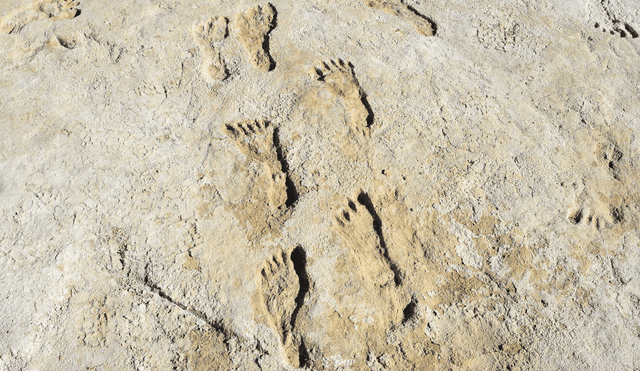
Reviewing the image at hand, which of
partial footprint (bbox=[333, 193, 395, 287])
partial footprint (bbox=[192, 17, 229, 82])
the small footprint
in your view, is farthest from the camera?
partial footprint (bbox=[192, 17, 229, 82])

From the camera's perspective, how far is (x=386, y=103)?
300cm

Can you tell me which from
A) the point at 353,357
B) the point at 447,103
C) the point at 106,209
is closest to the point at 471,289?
the point at 353,357

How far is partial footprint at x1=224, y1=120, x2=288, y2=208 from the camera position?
8.89 feet

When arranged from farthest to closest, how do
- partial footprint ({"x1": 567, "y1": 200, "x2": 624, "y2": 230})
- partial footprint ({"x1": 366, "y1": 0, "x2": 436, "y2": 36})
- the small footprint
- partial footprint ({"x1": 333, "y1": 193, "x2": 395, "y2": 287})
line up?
1. partial footprint ({"x1": 366, "y1": 0, "x2": 436, "y2": 36})
2. the small footprint
3. partial footprint ({"x1": 567, "y1": 200, "x2": 624, "y2": 230})
4. partial footprint ({"x1": 333, "y1": 193, "x2": 395, "y2": 287})

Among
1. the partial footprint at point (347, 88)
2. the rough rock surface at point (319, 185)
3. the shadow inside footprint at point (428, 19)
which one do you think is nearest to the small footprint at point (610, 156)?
the rough rock surface at point (319, 185)

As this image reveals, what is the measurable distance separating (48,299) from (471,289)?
2.34 m

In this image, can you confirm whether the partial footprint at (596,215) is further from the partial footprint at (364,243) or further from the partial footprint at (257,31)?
the partial footprint at (257,31)

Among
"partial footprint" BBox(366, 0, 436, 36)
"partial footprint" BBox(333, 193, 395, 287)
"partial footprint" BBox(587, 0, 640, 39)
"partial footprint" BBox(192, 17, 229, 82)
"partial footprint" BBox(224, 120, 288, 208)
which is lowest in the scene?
"partial footprint" BBox(333, 193, 395, 287)

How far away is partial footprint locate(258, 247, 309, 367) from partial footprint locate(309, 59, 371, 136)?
38.3 inches

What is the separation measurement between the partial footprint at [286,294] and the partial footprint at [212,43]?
1432mm

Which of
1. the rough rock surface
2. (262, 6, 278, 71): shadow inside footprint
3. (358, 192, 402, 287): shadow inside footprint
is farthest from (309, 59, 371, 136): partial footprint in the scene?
(358, 192, 402, 287): shadow inside footprint

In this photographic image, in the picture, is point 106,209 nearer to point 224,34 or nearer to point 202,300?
point 202,300

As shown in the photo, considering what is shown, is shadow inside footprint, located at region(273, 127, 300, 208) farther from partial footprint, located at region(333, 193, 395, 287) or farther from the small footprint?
the small footprint

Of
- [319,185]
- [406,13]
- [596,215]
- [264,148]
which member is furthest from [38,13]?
[596,215]
